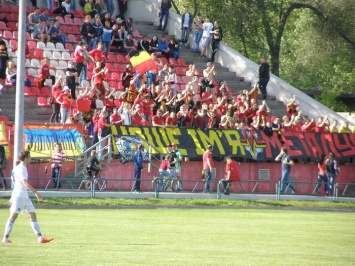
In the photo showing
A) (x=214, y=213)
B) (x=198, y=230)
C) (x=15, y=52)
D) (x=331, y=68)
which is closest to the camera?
(x=198, y=230)

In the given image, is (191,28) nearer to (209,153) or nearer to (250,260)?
(209,153)

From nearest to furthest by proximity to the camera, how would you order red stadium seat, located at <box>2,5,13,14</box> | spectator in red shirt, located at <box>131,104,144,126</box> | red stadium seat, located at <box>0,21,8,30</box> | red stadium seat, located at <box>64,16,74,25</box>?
spectator in red shirt, located at <box>131,104,144,126</box> < red stadium seat, located at <box>0,21,8,30</box> < red stadium seat, located at <box>2,5,13,14</box> < red stadium seat, located at <box>64,16,74,25</box>

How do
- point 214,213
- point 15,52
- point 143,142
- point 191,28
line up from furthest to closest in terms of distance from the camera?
point 191,28 → point 15,52 → point 143,142 → point 214,213

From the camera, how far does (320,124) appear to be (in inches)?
1630

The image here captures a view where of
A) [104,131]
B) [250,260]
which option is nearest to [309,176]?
[104,131]

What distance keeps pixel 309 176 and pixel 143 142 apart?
27.7ft

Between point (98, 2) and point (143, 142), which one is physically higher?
point (98, 2)

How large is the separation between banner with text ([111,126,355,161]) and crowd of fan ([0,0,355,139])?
14.6 inches

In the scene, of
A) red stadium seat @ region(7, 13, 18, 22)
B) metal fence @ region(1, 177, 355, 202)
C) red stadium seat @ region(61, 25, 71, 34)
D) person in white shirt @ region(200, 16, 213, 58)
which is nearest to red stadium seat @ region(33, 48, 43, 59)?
red stadium seat @ region(7, 13, 18, 22)

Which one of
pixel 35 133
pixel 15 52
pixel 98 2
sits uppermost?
pixel 98 2

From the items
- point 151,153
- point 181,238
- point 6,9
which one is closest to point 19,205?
point 181,238

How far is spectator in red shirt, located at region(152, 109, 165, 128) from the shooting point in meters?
36.6

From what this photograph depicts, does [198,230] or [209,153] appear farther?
[209,153]

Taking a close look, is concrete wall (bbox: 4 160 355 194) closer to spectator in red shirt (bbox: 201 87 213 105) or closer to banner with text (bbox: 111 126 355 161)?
banner with text (bbox: 111 126 355 161)
